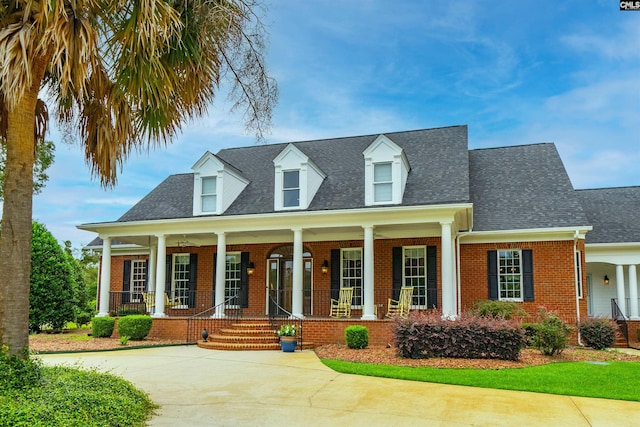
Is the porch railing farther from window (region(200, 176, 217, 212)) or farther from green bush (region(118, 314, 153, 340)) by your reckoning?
green bush (region(118, 314, 153, 340))

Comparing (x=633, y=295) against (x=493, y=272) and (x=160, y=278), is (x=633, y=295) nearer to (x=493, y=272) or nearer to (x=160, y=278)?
(x=493, y=272)

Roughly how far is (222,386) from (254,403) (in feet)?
5.26

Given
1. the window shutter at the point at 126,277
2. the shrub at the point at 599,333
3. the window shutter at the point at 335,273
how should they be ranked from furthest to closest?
the window shutter at the point at 126,277 → the window shutter at the point at 335,273 → the shrub at the point at 599,333

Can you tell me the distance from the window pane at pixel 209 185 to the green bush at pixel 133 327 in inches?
192

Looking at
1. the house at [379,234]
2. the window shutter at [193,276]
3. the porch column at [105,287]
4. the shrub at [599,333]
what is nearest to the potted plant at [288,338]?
the house at [379,234]

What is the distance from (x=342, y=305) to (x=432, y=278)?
313 centimetres

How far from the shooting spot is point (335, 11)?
1128cm

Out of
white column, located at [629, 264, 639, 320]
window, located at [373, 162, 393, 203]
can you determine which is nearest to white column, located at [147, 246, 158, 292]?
window, located at [373, 162, 393, 203]

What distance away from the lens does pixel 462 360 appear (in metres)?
12.1

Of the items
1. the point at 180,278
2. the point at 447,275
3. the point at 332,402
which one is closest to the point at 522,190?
the point at 447,275

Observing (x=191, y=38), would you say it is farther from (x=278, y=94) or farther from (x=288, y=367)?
(x=288, y=367)

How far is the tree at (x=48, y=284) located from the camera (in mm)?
19406

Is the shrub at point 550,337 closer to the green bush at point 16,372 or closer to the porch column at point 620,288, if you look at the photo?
the porch column at point 620,288

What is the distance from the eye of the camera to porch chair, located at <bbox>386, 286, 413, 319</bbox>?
16.5m
